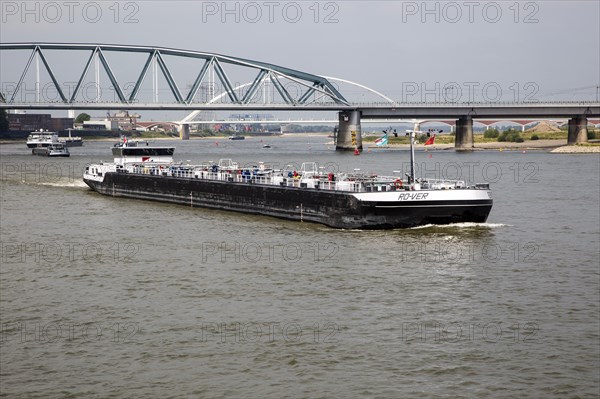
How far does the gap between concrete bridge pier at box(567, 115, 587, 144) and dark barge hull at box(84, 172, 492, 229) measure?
95543 millimetres

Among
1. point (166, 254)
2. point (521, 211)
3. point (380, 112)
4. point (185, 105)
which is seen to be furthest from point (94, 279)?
point (380, 112)

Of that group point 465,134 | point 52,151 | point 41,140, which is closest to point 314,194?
point 52,151

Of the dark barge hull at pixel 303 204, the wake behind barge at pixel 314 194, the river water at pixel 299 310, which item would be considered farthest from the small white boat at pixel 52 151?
the river water at pixel 299 310

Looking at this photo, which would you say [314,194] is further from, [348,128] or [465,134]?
[348,128]

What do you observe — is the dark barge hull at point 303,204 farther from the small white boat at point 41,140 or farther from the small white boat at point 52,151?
the small white boat at point 41,140

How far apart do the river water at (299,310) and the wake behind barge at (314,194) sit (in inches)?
41.8

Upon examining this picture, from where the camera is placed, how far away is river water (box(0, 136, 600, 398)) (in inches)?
770

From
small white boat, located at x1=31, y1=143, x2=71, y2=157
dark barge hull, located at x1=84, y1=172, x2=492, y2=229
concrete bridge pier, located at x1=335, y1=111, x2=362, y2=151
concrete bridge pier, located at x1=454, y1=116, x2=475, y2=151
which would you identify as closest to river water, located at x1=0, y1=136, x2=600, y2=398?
dark barge hull, located at x1=84, y1=172, x2=492, y2=229

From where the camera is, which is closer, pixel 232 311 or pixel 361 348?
pixel 361 348

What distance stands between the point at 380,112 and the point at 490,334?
12391cm

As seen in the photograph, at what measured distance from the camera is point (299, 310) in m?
25.3

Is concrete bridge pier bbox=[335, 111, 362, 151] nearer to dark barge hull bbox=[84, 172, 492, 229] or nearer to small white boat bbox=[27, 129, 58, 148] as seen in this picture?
small white boat bbox=[27, 129, 58, 148]

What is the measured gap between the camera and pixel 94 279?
30.0 meters

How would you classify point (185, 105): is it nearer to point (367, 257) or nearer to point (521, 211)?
point (521, 211)
